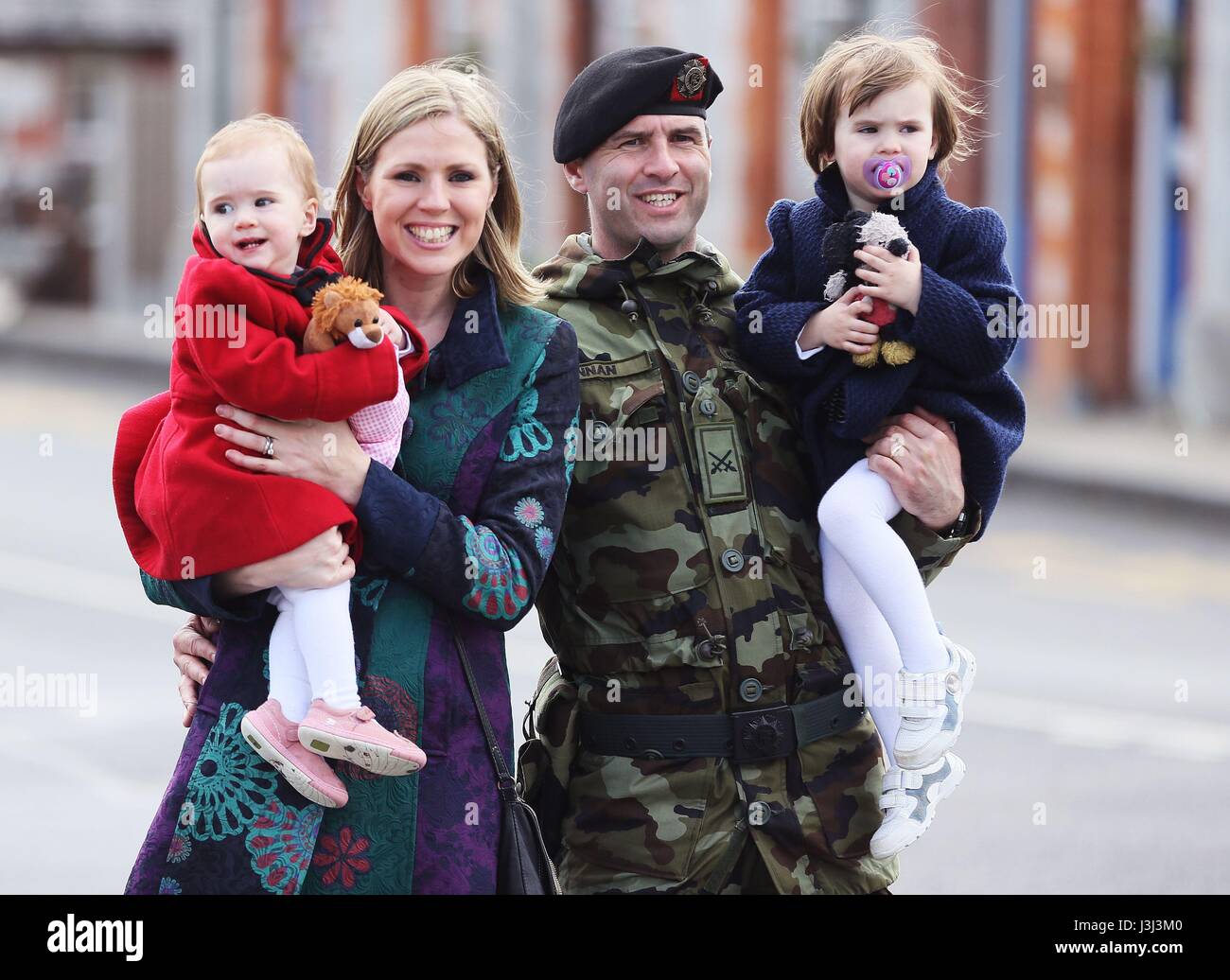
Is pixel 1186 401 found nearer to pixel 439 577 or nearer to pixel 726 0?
pixel 726 0

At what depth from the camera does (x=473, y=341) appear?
3674 mm

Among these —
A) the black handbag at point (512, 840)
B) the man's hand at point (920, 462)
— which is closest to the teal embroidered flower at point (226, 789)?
the black handbag at point (512, 840)

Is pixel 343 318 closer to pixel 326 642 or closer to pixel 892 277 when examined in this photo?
pixel 326 642

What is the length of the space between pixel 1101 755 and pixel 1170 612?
2.82 meters

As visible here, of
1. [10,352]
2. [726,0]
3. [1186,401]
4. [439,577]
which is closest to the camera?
[439,577]

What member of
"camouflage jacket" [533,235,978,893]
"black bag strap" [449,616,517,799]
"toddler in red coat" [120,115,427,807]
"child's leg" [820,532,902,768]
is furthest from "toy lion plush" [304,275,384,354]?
"child's leg" [820,532,902,768]

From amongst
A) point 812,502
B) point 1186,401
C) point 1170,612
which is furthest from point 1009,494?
point 812,502

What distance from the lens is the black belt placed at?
3.90 metres

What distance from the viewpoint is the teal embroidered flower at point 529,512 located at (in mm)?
3572

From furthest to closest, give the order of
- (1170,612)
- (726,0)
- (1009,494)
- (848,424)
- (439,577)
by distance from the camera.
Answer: (726,0), (1009,494), (1170,612), (848,424), (439,577)

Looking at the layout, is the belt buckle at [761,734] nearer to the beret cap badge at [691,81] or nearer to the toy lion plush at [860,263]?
the toy lion plush at [860,263]

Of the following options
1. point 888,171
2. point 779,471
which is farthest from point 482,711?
point 888,171

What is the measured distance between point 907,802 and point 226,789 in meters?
1.32

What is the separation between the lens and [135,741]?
27.7ft
